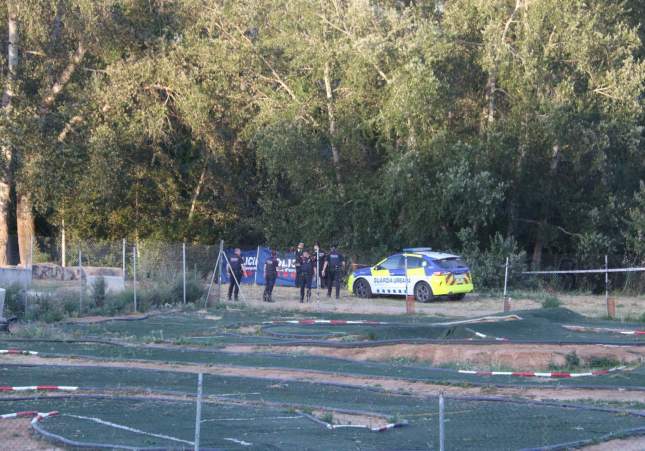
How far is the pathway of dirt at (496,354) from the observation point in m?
15.9

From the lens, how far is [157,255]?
3209cm

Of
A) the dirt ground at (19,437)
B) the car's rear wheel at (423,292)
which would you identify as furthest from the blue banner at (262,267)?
the dirt ground at (19,437)

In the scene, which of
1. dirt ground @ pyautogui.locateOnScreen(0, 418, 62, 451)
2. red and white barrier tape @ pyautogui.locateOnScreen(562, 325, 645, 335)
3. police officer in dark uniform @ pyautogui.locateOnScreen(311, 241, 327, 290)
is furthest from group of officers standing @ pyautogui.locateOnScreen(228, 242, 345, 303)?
dirt ground @ pyautogui.locateOnScreen(0, 418, 62, 451)

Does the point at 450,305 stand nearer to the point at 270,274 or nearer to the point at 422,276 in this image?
the point at 422,276

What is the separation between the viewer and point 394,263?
31.2 metres

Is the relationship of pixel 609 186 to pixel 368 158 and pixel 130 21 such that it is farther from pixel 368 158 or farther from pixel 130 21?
pixel 130 21

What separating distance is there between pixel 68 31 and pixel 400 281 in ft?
58.6

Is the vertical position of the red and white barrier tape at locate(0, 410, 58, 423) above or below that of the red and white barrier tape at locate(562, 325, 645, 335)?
below

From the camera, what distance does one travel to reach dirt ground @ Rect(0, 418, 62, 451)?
Result: 9.73 m

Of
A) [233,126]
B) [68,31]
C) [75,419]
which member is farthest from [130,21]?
[75,419]

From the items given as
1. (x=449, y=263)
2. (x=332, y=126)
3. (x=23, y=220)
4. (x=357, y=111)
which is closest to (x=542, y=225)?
(x=449, y=263)

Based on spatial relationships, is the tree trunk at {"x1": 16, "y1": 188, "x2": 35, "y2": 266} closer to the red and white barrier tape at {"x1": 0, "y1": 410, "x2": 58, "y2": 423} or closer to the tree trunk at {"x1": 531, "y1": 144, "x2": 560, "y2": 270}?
the tree trunk at {"x1": 531, "y1": 144, "x2": 560, "y2": 270}

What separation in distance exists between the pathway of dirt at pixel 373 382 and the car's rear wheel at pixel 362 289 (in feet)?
52.9

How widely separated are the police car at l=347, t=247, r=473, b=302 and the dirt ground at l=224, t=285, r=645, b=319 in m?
0.43
